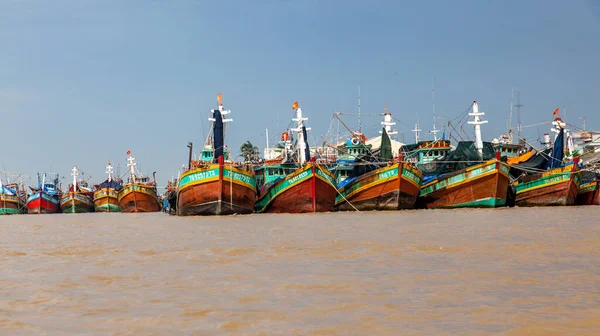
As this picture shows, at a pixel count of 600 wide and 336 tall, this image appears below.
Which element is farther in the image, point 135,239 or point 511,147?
point 511,147

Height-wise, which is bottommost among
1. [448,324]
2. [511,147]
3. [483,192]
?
[448,324]

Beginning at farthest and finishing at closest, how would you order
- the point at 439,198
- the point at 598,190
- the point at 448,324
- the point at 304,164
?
the point at 598,190
the point at 439,198
the point at 304,164
the point at 448,324

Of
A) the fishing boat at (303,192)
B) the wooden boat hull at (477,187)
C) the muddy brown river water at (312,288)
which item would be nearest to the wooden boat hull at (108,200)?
the fishing boat at (303,192)

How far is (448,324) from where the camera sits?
5613mm

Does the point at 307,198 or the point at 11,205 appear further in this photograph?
the point at 11,205

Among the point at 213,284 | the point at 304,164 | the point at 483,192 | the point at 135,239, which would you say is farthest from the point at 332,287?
the point at 483,192

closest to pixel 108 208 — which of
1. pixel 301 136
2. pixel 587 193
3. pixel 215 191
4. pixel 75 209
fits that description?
pixel 75 209

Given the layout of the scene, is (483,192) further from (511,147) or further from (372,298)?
(372,298)

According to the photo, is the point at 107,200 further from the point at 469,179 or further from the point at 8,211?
the point at 469,179

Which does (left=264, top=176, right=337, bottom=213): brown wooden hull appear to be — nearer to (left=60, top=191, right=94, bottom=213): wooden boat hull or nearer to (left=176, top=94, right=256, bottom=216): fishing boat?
(left=176, top=94, right=256, bottom=216): fishing boat

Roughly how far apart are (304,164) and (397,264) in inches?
930

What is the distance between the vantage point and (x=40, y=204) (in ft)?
205

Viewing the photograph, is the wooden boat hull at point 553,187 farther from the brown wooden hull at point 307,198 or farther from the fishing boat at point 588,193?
the brown wooden hull at point 307,198

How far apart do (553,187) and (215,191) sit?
19357 millimetres
